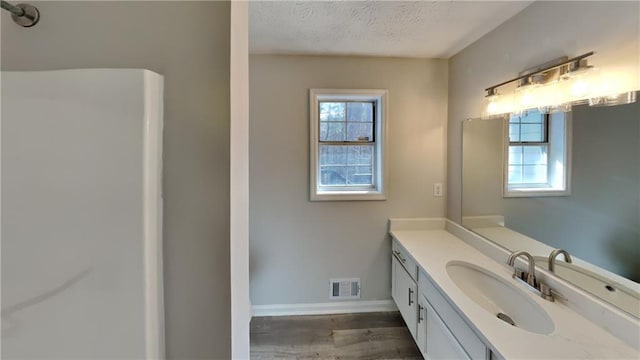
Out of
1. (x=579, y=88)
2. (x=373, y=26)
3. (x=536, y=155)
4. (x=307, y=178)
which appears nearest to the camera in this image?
(x=579, y=88)

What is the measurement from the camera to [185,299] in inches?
27.6

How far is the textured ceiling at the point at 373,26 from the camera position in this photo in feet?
5.35

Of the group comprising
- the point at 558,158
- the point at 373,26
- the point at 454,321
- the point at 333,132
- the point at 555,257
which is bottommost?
the point at 454,321

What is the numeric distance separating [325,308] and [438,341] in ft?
3.90

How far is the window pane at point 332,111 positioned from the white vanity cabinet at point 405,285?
49.4 inches

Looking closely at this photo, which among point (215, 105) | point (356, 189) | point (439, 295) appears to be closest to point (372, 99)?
point (356, 189)

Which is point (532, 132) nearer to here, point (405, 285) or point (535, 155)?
point (535, 155)

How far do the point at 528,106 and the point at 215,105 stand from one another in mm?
1716

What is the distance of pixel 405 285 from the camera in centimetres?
214

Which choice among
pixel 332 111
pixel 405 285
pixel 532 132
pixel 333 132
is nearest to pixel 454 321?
pixel 405 285

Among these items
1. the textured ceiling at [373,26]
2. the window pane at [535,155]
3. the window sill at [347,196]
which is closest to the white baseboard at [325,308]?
the window sill at [347,196]

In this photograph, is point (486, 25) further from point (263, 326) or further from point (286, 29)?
point (263, 326)

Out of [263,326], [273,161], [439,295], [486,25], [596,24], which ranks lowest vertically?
[263,326]

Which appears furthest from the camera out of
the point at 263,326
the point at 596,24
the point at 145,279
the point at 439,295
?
the point at 263,326
